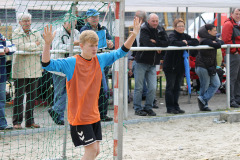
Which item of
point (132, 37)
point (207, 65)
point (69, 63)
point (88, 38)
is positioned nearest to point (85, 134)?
point (69, 63)

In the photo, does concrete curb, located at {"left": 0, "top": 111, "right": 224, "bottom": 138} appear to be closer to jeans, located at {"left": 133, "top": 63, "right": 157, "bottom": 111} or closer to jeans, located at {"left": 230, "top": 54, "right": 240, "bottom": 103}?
jeans, located at {"left": 133, "top": 63, "right": 157, "bottom": 111}

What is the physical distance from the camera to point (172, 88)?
888cm

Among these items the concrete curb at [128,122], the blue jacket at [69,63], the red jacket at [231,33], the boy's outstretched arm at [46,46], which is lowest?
the concrete curb at [128,122]

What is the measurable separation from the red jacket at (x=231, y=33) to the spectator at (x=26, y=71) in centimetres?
448

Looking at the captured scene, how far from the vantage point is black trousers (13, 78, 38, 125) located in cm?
717

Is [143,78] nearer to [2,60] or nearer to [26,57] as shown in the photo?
[26,57]

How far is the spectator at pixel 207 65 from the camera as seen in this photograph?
30.0 feet

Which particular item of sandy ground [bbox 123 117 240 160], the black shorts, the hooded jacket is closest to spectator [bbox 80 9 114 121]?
sandy ground [bbox 123 117 240 160]

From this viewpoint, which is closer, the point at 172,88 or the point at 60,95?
the point at 60,95

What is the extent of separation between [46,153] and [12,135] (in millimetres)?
1152

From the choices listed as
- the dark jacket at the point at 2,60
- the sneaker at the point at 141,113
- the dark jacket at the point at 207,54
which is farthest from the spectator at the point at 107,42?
the dark jacket at the point at 207,54

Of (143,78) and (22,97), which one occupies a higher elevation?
(143,78)

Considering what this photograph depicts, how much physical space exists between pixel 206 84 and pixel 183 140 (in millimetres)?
2696

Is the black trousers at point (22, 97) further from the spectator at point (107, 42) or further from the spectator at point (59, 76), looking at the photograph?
the spectator at point (107, 42)
